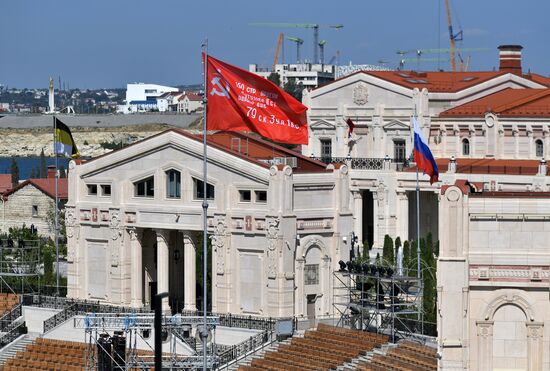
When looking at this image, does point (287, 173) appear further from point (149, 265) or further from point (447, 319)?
point (447, 319)

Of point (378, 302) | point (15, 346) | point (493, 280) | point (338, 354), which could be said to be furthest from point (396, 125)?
point (493, 280)

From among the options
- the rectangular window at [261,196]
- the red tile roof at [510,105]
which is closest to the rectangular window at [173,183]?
the rectangular window at [261,196]

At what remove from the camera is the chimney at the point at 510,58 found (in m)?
122

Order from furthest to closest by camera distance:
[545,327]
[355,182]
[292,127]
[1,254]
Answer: [355,182] → [1,254] → [292,127] → [545,327]

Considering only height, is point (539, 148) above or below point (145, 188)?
above

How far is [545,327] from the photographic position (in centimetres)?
5331

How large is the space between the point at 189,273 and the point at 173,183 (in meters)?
4.32

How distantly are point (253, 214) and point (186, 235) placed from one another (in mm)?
4577

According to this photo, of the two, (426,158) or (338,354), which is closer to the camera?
(338,354)

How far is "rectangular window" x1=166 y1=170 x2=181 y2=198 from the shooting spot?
3044 inches

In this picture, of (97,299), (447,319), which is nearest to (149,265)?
(97,299)

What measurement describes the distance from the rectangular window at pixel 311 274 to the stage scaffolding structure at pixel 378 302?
837 millimetres

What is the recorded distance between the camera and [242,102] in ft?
230

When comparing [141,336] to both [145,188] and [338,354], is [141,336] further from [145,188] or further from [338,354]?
[338,354]
